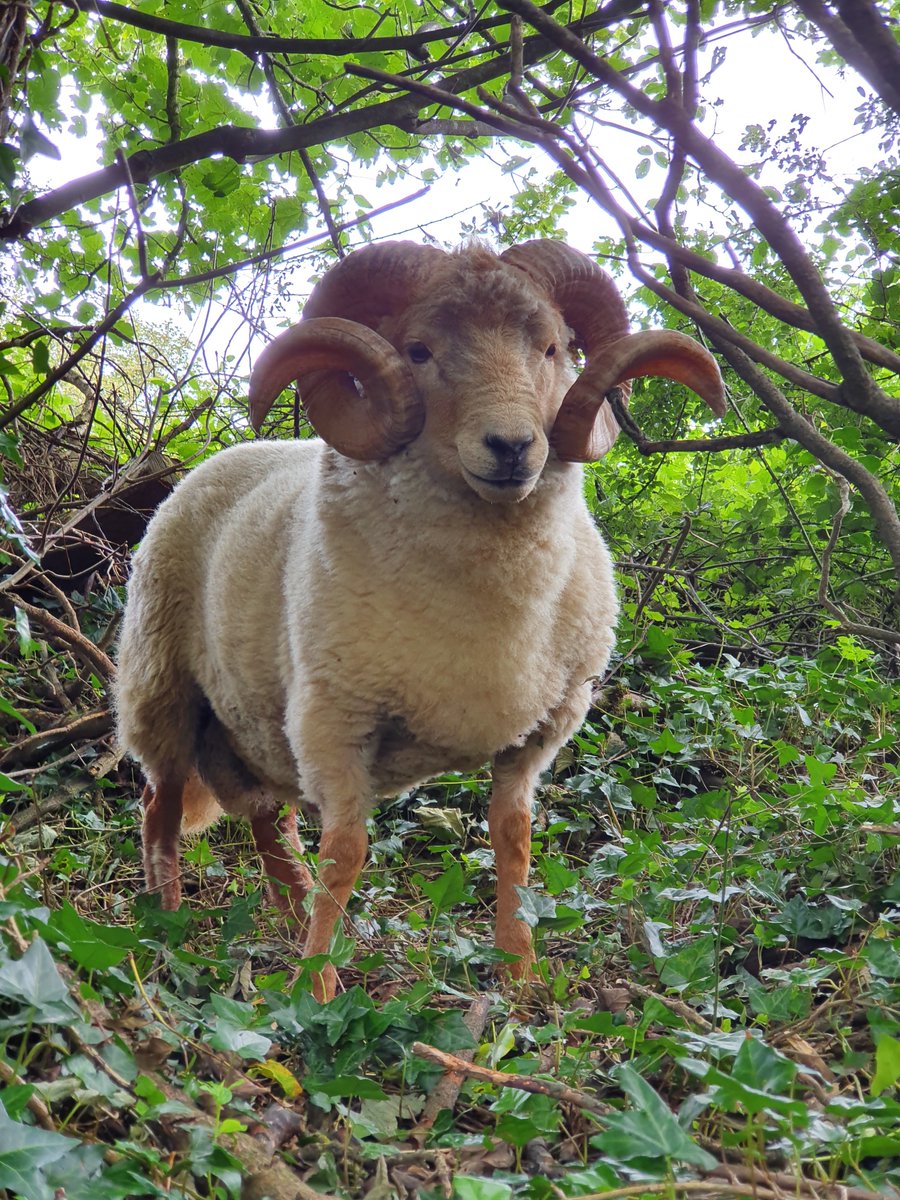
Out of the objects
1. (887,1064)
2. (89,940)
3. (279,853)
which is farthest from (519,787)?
(887,1064)

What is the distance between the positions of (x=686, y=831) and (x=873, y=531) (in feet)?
6.56

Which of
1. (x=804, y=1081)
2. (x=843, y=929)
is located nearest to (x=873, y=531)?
(x=843, y=929)

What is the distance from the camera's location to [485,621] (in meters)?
3.05

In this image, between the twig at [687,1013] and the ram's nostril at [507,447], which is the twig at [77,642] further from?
the twig at [687,1013]

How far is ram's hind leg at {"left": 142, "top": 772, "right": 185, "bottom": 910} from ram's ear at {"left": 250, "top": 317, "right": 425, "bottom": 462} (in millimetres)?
1699

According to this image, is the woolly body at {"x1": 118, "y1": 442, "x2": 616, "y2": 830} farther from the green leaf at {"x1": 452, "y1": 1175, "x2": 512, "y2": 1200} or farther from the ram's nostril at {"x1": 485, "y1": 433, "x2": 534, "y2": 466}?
the green leaf at {"x1": 452, "y1": 1175, "x2": 512, "y2": 1200}

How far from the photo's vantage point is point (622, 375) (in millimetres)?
3047

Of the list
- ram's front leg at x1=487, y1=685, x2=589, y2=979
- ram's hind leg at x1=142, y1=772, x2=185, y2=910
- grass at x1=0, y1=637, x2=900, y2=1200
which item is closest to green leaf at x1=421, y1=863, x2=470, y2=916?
grass at x1=0, y1=637, x2=900, y2=1200

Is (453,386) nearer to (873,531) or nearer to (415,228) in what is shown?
(415,228)

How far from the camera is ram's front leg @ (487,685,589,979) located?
3266 millimetres

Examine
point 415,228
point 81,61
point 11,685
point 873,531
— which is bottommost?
point 873,531

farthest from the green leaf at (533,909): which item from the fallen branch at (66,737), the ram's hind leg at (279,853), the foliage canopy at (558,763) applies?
the fallen branch at (66,737)

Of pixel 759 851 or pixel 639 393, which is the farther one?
pixel 639 393

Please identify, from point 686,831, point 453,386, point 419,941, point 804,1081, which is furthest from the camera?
point 686,831
